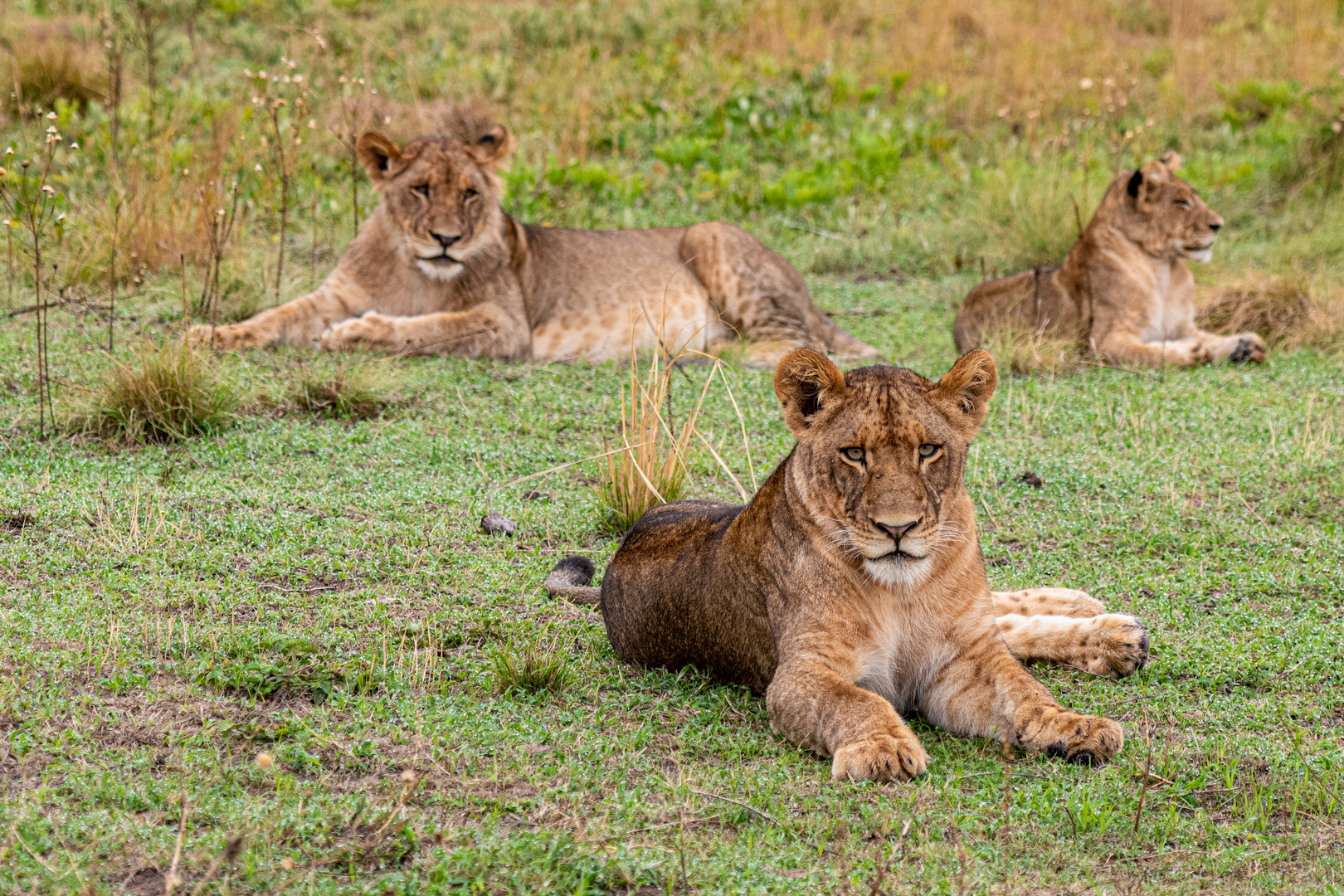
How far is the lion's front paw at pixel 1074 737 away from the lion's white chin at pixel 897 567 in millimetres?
463

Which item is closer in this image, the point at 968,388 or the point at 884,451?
the point at 884,451

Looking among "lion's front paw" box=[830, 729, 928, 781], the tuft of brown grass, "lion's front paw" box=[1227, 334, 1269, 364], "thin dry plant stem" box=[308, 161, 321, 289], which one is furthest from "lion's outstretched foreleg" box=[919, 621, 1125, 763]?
"thin dry plant stem" box=[308, 161, 321, 289]

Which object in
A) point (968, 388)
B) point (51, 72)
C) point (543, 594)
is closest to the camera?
point (968, 388)

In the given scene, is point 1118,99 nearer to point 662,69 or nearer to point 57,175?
point 662,69

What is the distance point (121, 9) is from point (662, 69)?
19.6 feet

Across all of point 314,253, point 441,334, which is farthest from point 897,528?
point 314,253

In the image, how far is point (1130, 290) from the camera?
8.47 m

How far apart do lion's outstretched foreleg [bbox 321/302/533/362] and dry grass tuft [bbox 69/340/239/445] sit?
58.2 inches

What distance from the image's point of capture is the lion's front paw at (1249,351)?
324 inches

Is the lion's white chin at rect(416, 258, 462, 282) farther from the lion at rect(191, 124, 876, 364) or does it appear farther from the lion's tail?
the lion's tail

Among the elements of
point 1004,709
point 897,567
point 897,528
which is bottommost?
point 1004,709

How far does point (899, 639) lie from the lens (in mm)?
Result: 3824

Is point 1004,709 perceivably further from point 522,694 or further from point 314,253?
point 314,253

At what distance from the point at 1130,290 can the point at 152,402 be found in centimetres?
544
